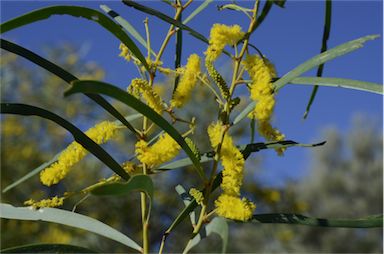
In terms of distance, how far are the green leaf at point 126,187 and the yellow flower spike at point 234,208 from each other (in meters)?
0.08

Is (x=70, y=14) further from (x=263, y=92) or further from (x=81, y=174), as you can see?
(x=81, y=174)

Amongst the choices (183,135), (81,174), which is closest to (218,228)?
(183,135)

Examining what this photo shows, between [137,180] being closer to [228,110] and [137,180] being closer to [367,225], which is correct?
[228,110]

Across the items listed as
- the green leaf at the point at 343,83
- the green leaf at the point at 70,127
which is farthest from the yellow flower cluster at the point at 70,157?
the green leaf at the point at 343,83

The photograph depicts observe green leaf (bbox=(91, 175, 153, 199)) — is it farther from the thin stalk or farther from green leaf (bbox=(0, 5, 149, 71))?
green leaf (bbox=(0, 5, 149, 71))

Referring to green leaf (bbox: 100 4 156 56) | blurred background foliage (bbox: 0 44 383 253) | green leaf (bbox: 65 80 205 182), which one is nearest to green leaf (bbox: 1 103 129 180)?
green leaf (bbox: 65 80 205 182)

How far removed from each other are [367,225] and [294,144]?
13 centimetres

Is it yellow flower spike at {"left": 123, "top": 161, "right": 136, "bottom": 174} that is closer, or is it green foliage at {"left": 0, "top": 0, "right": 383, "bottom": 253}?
green foliage at {"left": 0, "top": 0, "right": 383, "bottom": 253}

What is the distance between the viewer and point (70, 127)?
Answer: 2.23 ft

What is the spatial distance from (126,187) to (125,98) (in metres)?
0.09

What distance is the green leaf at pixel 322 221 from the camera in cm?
60

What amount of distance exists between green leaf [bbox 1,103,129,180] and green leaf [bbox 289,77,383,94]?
236 mm

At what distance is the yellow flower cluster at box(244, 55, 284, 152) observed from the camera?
0.63 m

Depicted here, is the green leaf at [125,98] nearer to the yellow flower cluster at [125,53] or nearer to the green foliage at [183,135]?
the green foliage at [183,135]
